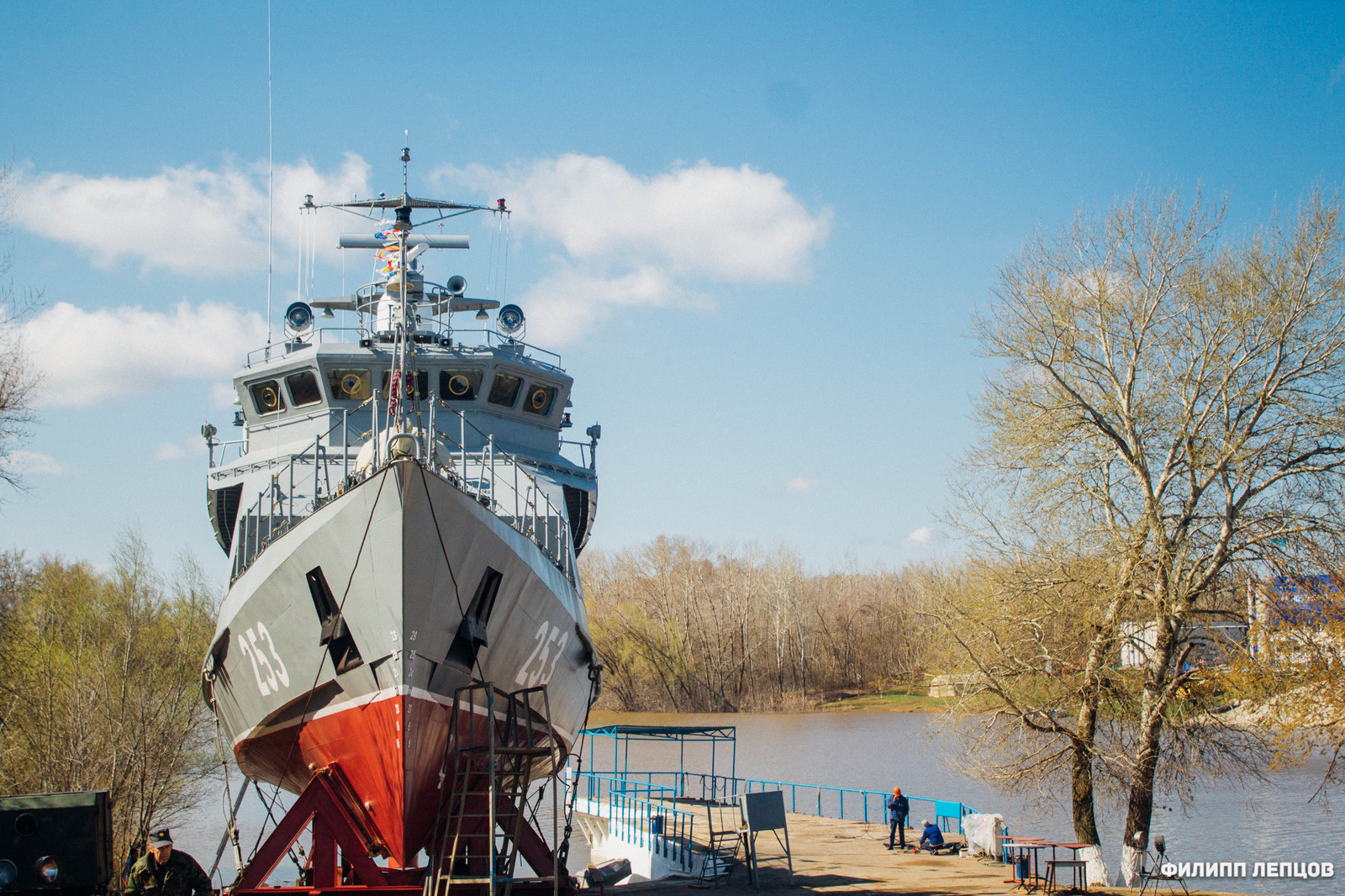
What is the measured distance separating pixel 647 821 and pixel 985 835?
18.5 feet

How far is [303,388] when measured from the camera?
15.4 meters

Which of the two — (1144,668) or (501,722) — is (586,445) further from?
(1144,668)

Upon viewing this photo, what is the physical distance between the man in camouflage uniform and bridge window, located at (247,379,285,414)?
7459mm

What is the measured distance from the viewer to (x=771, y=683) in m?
55.5

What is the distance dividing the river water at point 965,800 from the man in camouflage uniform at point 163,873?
33.5ft

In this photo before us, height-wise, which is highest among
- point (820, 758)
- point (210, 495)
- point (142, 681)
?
point (210, 495)

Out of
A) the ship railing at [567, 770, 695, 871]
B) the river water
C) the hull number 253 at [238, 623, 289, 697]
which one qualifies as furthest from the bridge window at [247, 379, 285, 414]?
the river water

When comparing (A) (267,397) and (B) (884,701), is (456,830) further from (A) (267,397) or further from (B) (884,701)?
(B) (884,701)

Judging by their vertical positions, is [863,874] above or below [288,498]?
below

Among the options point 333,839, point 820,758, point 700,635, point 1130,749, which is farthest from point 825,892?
point 700,635

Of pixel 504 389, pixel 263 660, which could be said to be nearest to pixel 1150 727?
pixel 504 389

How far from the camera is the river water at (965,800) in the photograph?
1869cm

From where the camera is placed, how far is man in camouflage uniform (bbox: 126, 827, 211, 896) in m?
9.18

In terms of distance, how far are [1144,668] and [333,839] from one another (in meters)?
11.3
